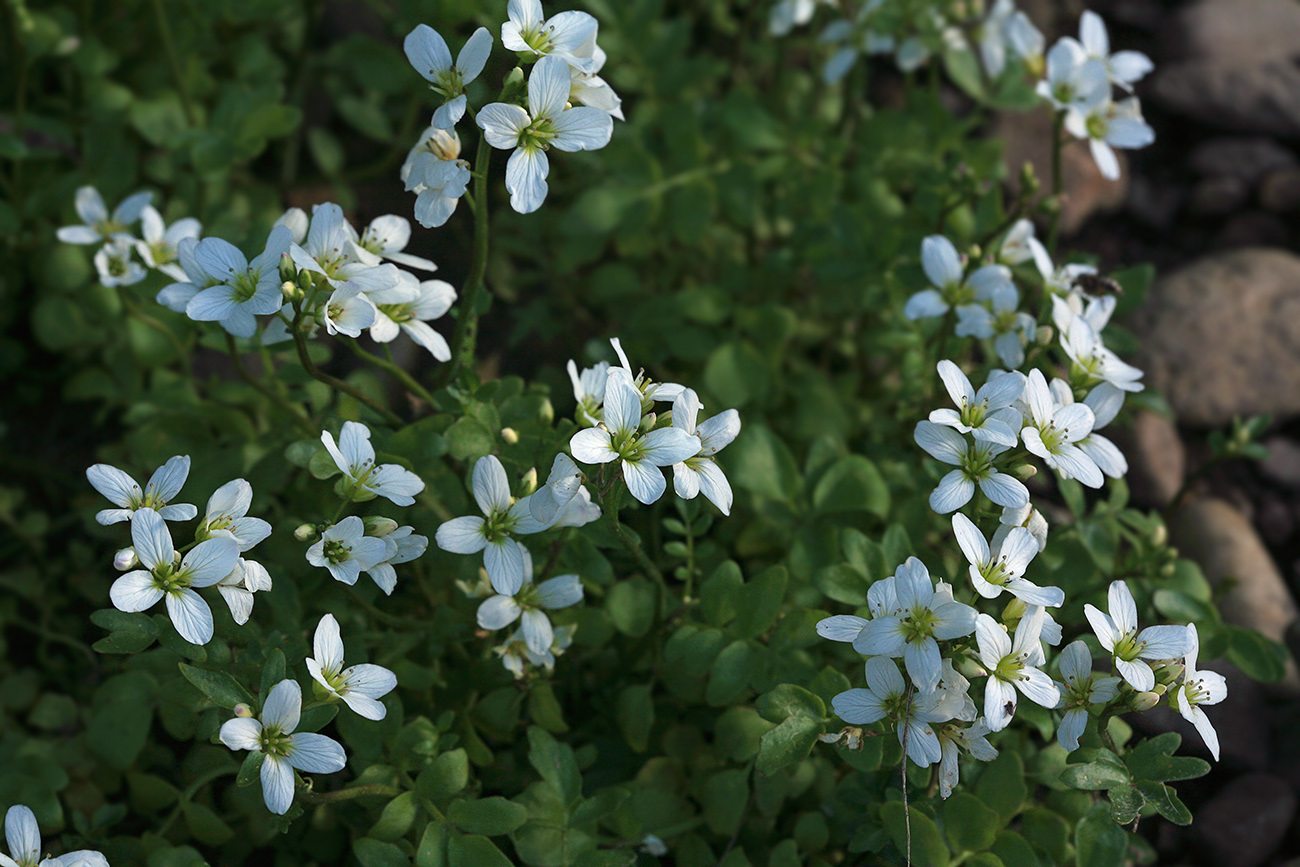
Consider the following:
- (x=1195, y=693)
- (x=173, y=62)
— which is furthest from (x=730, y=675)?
(x=173, y=62)

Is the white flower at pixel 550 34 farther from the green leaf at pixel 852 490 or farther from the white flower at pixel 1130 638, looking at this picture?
the white flower at pixel 1130 638

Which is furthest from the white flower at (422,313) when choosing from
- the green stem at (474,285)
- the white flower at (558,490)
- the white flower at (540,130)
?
the white flower at (558,490)

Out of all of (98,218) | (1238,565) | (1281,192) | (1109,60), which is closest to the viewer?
(98,218)

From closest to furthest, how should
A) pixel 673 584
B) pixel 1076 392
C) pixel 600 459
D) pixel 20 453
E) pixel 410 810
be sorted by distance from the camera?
pixel 600 459 < pixel 410 810 < pixel 1076 392 < pixel 673 584 < pixel 20 453

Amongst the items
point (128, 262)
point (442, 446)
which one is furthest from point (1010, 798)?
point (128, 262)

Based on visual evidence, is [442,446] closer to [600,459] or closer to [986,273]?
[600,459]

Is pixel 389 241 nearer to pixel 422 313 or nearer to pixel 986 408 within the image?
pixel 422 313
